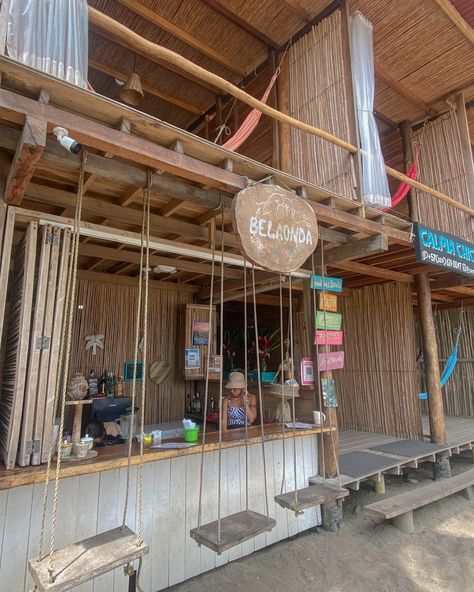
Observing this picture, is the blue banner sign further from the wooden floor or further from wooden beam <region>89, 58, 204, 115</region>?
wooden beam <region>89, 58, 204, 115</region>

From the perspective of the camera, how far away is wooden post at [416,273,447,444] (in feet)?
18.3

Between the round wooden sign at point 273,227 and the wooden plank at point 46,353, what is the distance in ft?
4.51

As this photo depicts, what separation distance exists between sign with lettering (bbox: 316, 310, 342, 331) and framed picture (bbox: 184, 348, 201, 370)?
2.22m

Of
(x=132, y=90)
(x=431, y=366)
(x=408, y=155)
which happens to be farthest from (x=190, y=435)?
(x=408, y=155)

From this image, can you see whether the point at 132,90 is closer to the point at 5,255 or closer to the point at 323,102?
the point at 323,102

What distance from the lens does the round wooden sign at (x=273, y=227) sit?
2.37 meters

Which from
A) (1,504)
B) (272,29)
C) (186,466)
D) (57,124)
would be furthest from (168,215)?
(272,29)

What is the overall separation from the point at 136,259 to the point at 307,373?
244cm

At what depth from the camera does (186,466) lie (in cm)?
320

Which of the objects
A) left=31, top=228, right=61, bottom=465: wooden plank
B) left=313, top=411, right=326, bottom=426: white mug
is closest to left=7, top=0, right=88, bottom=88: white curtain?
left=31, top=228, right=61, bottom=465: wooden plank

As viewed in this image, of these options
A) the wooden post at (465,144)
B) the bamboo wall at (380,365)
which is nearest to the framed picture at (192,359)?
the bamboo wall at (380,365)

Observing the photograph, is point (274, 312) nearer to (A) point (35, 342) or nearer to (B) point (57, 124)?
(A) point (35, 342)

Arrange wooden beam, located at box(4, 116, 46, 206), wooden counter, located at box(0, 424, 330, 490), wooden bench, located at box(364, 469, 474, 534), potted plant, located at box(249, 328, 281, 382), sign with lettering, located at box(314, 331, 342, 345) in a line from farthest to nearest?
potted plant, located at box(249, 328, 281, 382) < sign with lettering, located at box(314, 331, 342, 345) < wooden bench, located at box(364, 469, 474, 534) < wooden counter, located at box(0, 424, 330, 490) < wooden beam, located at box(4, 116, 46, 206)

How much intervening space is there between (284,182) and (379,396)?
4.73 m
